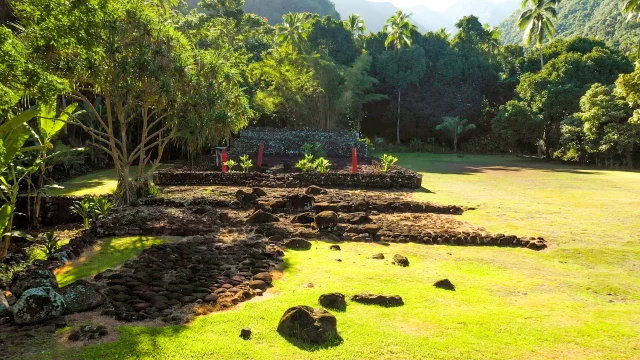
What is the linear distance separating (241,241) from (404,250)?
11.2ft

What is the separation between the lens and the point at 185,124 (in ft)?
42.4

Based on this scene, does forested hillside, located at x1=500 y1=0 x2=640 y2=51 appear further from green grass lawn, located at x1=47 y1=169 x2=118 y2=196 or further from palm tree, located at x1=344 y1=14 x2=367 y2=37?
green grass lawn, located at x1=47 y1=169 x2=118 y2=196

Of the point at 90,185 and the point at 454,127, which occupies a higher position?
the point at 454,127

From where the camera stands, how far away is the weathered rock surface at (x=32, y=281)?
612 centimetres

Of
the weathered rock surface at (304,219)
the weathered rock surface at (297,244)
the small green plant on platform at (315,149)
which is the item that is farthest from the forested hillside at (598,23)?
the weathered rock surface at (297,244)

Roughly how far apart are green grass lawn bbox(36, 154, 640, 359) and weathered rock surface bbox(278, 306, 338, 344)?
142 mm

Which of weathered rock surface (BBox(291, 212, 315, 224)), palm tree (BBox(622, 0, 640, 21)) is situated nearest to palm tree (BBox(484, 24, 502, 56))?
palm tree (BBox(622, 0, 640, 21))

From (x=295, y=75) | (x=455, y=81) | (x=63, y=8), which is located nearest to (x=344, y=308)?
(x=63, y=8)

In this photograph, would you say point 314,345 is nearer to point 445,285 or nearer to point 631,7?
point 445,285

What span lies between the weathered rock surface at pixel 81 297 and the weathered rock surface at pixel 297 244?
4048 millimetres

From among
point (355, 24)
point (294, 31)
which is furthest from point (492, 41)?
point (294, 31)

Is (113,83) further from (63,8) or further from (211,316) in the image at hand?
(211,316)

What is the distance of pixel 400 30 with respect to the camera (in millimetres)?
48750

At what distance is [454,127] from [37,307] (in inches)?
1638
